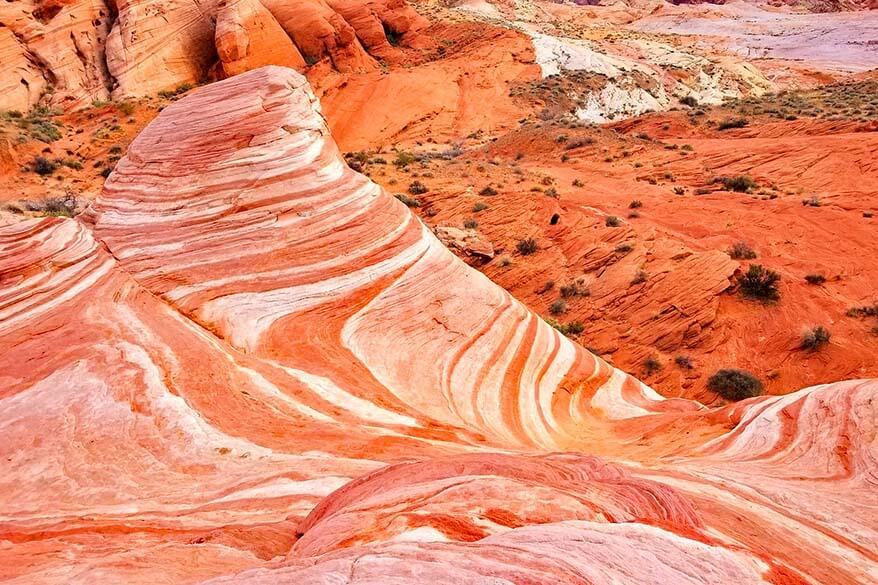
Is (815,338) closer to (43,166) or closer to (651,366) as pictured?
(651,366)

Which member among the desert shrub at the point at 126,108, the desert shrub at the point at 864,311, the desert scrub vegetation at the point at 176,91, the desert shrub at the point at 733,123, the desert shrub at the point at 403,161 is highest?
the desert scrub vegetation at the point at 176,91

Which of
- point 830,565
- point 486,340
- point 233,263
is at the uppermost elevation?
point 233,263

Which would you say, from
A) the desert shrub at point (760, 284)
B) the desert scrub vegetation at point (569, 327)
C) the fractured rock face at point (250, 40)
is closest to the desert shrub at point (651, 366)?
the desert scrub vegetation at point (569, 327)

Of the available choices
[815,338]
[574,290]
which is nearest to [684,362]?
[815,338]

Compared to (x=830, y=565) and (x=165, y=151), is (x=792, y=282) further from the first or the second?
(x=165, y=151)

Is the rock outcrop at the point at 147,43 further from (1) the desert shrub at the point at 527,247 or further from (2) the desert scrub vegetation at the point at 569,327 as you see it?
(2) the desert scrub vegetation at the point at 569,327

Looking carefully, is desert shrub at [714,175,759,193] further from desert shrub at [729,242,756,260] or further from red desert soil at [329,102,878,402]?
desert shrub at [729,242,756,260]

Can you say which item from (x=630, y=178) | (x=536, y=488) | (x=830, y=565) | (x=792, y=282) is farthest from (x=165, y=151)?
(x=630, y=178)
